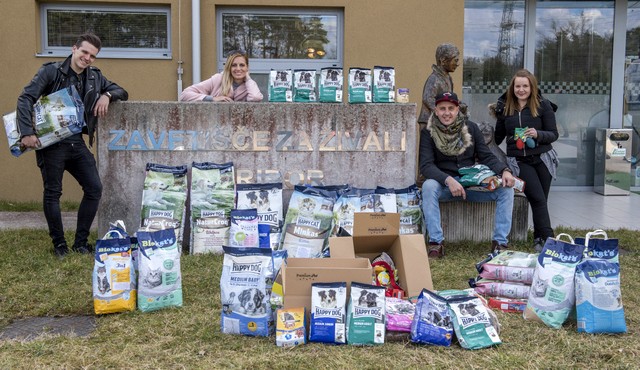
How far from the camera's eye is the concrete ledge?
623cm

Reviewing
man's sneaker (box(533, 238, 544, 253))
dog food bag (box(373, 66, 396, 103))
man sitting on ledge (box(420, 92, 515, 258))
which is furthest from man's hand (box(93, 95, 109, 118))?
man's sneaker (box(533, 238, 544, 253))

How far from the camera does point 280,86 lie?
6.09 metres

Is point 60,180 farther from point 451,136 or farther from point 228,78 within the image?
point 451,136

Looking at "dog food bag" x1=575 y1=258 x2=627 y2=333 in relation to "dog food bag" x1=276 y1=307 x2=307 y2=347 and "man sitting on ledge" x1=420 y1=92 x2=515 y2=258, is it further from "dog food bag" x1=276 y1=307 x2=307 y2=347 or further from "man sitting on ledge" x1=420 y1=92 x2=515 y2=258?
"man sitting on ledge" x1=420 y1=92 x2=515 y2=258

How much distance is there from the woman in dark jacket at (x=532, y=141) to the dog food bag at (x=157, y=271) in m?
3.28

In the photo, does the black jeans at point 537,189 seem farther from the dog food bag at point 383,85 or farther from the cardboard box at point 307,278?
the cardboard box at point 307,278

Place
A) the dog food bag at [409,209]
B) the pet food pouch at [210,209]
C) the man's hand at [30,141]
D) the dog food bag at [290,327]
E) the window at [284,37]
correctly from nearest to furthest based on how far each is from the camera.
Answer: the dog food bag at [290,327] < the man's hand at [30,141] < the pet food pouch at [210,209] < the dog food bag at [409,209] < the window at [284,37]

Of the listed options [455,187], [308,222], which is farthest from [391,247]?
[455,187]

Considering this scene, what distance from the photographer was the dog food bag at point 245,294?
3.75 metres

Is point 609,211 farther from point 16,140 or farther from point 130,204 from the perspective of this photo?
point 16,140

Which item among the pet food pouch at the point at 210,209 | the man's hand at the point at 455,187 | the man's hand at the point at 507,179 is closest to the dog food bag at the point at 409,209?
the man's hand at the point at 455,187

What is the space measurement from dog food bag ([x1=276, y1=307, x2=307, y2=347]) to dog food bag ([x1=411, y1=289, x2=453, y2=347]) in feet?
1.89

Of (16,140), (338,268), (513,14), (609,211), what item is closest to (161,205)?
(16,140)

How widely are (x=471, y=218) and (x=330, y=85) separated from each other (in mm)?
1730
